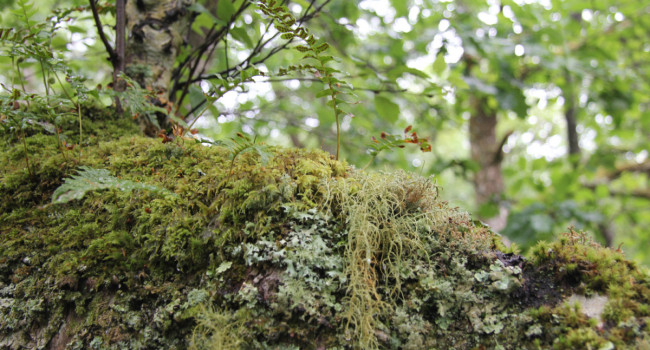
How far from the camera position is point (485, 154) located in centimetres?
782

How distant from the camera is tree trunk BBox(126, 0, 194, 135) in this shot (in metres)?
2.30

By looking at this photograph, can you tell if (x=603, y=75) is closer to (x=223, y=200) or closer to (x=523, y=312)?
(x=523, y=312)

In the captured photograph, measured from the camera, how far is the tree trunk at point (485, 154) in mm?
7457

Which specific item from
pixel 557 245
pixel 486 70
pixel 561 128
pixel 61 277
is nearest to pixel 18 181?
pixel 61 277

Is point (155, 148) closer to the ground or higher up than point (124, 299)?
higher up

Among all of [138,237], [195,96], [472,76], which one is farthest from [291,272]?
[472,76]

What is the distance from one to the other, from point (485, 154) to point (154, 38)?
24.4 feet

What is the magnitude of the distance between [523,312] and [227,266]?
1030 millimetres

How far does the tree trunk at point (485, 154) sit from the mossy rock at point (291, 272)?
6524mm

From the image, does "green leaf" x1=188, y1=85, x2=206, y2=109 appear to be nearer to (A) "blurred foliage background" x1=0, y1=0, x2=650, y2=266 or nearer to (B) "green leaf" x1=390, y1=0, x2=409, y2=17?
(A) "blurred foliage background" x1=0, y1=0, x2=650, y2=266

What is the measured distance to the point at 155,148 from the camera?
1.72 m

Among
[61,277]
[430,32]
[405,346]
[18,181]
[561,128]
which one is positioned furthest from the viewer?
[561,128]

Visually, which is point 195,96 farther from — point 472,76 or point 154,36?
point 472,76

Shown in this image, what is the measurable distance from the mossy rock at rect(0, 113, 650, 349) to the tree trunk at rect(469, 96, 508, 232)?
6.52m
